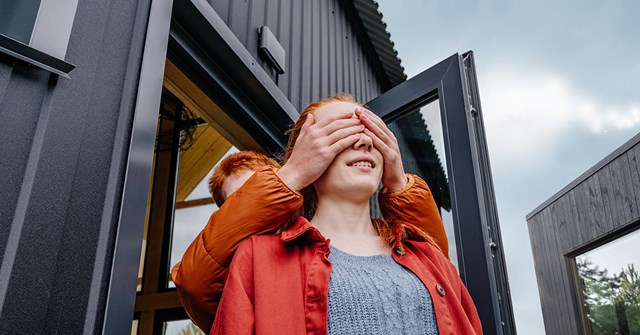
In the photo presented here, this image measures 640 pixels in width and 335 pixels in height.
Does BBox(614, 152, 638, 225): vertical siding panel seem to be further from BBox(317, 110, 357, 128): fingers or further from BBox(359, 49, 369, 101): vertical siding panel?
BBox(317, 110, 357, 128): fingers

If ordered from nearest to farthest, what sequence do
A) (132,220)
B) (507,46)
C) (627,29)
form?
(132,220) → (627,29) → (507,46)

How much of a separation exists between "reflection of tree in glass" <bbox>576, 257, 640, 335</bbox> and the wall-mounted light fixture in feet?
19.9

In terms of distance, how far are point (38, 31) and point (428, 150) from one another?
1914mm

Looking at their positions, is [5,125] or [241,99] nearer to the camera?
[5,125]

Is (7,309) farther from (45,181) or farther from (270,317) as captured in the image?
(270,317)

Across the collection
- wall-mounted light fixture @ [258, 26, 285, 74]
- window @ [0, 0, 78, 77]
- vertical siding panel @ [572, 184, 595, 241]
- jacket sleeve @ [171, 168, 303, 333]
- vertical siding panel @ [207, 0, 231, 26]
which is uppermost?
vertical siding panel @ [572, 184, 595, 241]

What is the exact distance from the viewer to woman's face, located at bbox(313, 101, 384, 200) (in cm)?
120

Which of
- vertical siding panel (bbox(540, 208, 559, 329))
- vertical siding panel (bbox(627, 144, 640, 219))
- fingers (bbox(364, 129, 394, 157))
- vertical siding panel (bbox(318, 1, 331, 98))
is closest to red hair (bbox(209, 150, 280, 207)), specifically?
fingers (bbox(364, 129, 394, 157))

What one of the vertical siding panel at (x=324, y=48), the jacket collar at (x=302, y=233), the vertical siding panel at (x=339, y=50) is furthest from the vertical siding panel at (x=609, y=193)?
the jacket collar at (x=302, y=233)

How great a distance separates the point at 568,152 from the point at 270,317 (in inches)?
486

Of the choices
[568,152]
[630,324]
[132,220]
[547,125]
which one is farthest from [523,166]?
[132,220]

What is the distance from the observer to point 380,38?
4.66 meters

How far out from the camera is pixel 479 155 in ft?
7.28

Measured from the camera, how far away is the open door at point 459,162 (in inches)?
77.6
